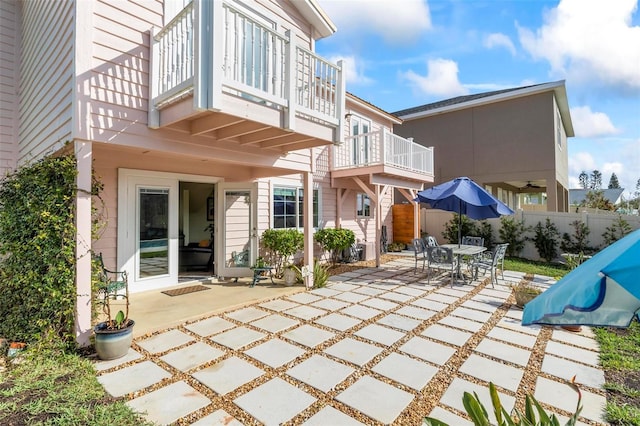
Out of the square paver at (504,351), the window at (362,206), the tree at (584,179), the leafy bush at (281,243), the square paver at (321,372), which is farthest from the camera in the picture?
the tree at (584,179)

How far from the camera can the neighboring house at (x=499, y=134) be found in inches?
514

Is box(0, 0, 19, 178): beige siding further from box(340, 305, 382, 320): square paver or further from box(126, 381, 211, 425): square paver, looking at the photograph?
box(340, 305, 382, 320): square paver

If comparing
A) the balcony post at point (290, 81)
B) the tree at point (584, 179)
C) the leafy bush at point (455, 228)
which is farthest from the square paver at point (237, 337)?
the tree at point (584, 179)

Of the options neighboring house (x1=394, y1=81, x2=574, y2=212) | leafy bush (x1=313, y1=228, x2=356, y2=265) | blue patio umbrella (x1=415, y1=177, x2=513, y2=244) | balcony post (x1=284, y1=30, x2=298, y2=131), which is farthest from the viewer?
neighboring house (x1=394, y1=81, x2=574, y2=212)

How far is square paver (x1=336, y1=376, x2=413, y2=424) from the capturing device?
269 centimetres

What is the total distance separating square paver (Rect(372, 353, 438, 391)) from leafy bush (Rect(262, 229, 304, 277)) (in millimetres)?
4278

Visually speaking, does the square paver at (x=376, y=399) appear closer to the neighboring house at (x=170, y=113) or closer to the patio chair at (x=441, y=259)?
Result: the neighboring house at (x=170, y=113)

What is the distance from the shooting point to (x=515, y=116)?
45.1 feet

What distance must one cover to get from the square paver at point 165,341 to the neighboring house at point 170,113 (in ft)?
2.51

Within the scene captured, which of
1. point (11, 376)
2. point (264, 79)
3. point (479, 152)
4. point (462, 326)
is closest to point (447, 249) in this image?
point (462, 326)

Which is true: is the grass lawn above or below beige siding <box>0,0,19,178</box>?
below

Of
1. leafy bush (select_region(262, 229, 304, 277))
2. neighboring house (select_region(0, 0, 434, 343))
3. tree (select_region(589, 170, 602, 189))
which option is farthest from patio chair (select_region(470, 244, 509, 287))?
tree (select_region(589, 170, 602, 189))

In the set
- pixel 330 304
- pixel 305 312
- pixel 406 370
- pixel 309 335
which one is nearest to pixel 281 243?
pixel 330 304

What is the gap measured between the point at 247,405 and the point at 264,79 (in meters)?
4.19
